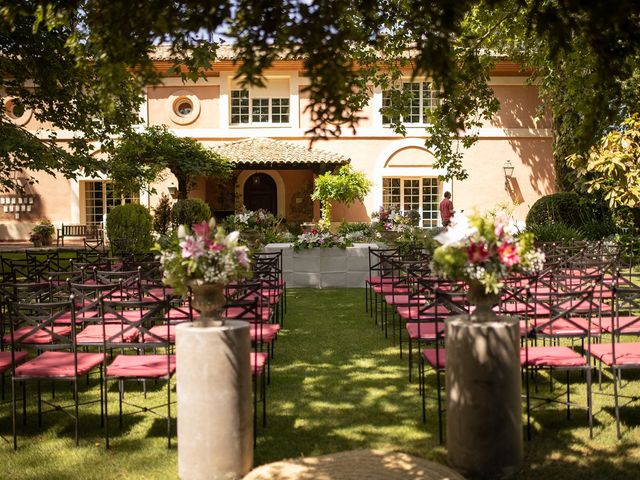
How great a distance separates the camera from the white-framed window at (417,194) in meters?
21.0

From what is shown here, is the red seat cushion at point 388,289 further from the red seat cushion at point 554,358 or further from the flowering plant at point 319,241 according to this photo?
the flowering plant at point 319,241

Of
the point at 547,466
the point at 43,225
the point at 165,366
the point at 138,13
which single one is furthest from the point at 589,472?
the point at 43,225

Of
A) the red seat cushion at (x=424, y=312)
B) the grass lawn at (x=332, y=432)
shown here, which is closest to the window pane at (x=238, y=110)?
the red seat cushion at (x=424, y=312)

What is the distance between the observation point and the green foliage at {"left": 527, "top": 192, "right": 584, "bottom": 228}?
16312 millimetres

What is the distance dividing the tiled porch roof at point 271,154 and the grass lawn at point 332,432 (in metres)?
13.2

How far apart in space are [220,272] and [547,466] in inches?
83.5

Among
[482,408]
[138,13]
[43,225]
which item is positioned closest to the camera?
[138,13]

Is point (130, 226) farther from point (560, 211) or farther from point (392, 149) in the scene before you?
point (560, 211)

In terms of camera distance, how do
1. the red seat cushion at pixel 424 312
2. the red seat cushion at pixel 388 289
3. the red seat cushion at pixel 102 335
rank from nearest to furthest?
the red seat cushion at pixel 102 335 < the red seat cushion at pixel 424 312 < the red seat cushion at pixel 388 289

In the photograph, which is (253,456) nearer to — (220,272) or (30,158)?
(220,272)

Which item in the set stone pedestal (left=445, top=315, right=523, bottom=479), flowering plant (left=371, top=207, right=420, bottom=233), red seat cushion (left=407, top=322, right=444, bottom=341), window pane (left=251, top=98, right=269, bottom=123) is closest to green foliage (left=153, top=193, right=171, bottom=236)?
window pane (left=251, top=98, right=269, bottom=123)

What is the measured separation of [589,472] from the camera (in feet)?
11.7

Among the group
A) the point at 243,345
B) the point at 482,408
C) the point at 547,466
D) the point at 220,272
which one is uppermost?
the point at 220,272

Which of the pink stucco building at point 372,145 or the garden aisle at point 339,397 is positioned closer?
the garden aisle at point 339,397
